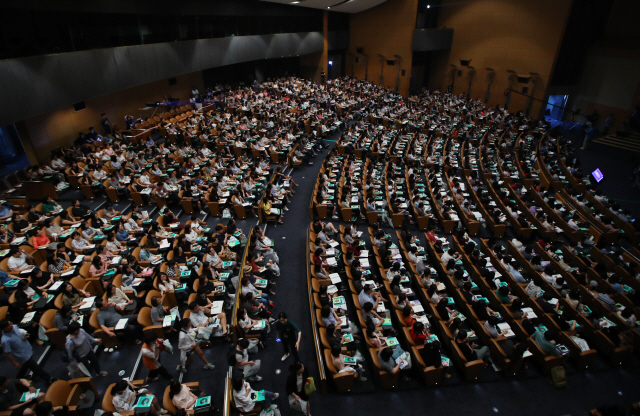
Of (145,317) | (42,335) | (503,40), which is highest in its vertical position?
(503,40)

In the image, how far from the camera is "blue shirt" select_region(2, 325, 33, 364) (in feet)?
16.4

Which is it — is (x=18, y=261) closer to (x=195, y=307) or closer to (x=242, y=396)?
(x=195, y=307)

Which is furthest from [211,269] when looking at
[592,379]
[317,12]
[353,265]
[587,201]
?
[317,12]

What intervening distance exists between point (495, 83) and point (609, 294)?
22.9 meters

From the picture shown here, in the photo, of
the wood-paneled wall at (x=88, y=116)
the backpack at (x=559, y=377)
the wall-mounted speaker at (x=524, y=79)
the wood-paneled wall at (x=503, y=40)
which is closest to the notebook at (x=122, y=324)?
the backpack at (x=559, y=377)

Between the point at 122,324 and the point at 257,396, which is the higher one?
the point at 122,324

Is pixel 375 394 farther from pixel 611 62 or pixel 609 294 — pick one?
pixel 611 62

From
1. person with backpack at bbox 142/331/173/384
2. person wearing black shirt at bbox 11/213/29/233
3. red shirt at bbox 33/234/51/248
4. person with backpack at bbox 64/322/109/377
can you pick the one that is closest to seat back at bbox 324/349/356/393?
person with backpack at bbox 142/331/173/384

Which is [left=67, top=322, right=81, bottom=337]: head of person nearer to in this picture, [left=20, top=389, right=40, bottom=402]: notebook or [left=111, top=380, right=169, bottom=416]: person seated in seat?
[left=20, top=389, right=40, bottom=402]: notebook

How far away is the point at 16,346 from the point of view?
5055 millimetres

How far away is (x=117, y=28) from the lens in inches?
591

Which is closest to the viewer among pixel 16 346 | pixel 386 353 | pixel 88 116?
pixel 16 346

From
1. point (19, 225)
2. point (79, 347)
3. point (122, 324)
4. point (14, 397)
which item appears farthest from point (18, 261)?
point (14, 397)

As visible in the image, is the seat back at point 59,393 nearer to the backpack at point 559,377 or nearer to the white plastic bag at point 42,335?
the white plastic bag at point 42,335
